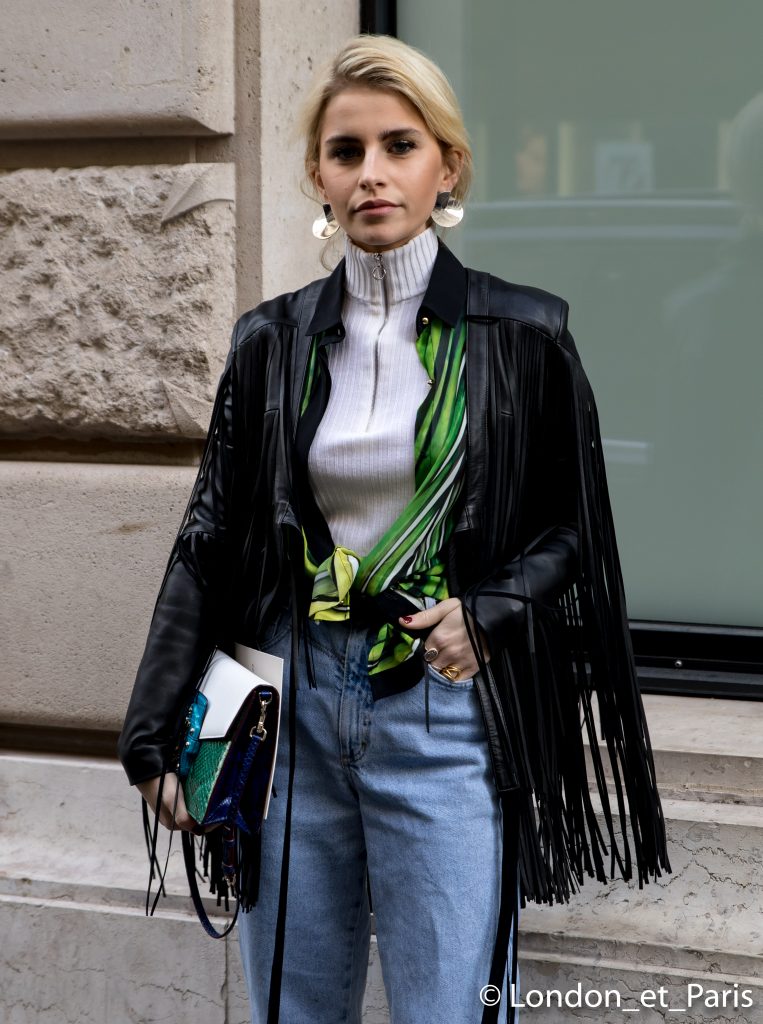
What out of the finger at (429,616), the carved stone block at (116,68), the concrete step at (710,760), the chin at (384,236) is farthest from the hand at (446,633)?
the carved stone block at (116,68)

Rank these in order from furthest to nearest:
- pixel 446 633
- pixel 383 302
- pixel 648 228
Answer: pixel 648 228
pixel 383 302
pixel 446 633

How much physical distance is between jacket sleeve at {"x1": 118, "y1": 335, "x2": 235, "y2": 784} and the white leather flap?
4cm

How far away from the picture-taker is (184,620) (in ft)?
5.67

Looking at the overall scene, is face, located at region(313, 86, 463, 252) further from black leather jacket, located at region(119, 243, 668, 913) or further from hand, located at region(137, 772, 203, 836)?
hand, located at region(137, 772, 203, 836)

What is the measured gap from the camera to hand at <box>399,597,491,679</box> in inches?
62.6

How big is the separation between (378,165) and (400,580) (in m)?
0.57

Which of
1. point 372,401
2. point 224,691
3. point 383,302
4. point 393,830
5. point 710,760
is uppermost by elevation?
point 383,302

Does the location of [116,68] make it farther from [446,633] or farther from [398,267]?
[446,633]

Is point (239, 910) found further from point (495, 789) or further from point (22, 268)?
point (22, 268)

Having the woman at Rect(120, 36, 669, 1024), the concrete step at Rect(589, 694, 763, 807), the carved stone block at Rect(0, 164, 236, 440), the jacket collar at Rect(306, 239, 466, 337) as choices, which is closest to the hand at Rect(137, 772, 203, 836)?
the woman at Rect(120, 36, 669, 1024)

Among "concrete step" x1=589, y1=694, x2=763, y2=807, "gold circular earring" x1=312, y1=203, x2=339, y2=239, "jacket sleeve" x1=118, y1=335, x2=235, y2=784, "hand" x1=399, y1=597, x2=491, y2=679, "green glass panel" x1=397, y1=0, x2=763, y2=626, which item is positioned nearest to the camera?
"hand" x1=399, y1=597, x2=491, y2=679

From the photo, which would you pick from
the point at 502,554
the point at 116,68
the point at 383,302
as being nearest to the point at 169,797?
the point at 502,554

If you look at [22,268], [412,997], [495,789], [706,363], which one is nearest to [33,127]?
[22,268]

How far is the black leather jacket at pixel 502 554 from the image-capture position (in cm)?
164
